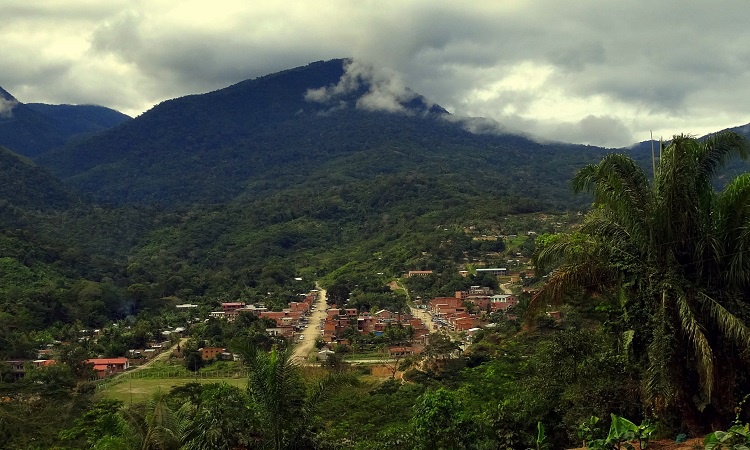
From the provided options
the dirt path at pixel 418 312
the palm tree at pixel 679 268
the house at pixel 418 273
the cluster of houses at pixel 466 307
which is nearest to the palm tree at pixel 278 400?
the palm tree at pixel 679 268

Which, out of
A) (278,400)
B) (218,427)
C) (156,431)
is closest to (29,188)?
(156,431)

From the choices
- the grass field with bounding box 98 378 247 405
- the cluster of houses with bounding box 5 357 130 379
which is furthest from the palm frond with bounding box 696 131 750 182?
the cluster of houses with bounding box 5 357 130 379

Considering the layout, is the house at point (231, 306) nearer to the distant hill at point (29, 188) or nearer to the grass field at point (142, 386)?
the grass field at point (142, 386)

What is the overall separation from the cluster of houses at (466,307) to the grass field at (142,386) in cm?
1608

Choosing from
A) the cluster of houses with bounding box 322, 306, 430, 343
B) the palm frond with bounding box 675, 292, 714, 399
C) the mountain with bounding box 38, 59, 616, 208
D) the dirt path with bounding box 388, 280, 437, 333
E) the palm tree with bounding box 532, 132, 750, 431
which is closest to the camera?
the palm frond with bounding box 675, 292, 714, 399

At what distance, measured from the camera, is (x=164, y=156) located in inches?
5969

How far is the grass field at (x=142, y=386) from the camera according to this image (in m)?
25.0

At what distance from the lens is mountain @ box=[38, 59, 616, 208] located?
4530 inches

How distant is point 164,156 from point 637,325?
15556cm

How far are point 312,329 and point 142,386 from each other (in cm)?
1468

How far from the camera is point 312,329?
41031mm

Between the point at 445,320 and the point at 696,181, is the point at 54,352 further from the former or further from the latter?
the point at 696,181

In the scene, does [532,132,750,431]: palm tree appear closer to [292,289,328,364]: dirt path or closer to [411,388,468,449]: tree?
[411,388,468,449]: tree

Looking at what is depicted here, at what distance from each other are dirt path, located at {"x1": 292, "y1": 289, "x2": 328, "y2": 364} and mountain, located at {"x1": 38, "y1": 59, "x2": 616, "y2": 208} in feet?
133
